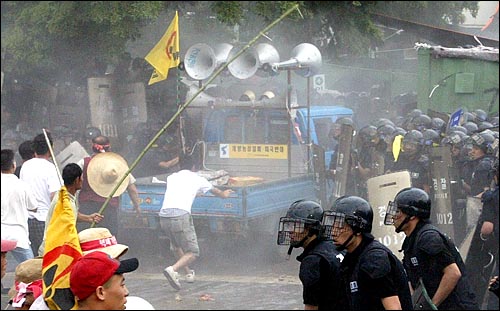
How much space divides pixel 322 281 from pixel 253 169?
785 centimetres

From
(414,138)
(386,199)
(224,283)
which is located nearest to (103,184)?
(224,283)

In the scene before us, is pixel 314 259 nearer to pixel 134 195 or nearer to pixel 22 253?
pixel 22 253

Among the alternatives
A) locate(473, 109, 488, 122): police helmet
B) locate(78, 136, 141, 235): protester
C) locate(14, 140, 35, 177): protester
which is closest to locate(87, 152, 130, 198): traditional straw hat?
locate(78, 136, 141, 235): protester

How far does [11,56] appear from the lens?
17.1 metres

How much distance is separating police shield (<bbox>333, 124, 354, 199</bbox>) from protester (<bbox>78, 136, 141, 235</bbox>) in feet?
8.65

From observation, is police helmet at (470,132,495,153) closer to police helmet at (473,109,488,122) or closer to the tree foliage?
police helmet at (473,109,488,122)

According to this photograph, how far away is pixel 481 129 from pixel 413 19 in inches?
375

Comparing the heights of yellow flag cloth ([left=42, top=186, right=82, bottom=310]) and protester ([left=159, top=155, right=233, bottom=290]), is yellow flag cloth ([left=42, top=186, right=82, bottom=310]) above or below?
above

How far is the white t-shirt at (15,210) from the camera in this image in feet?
26.0

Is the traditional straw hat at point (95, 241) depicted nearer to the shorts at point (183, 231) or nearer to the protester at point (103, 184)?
the protester at point (103, 184)

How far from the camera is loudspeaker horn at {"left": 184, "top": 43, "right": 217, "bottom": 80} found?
40.7 ft

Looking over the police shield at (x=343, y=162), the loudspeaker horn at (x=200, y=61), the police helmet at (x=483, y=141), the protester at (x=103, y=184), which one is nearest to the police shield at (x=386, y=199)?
the police helmet at (x=483, y=141)

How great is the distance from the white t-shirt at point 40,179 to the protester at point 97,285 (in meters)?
5.57

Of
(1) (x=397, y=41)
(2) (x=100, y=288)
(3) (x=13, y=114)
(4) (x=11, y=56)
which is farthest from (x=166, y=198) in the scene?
(1) (x=397, y=41)
